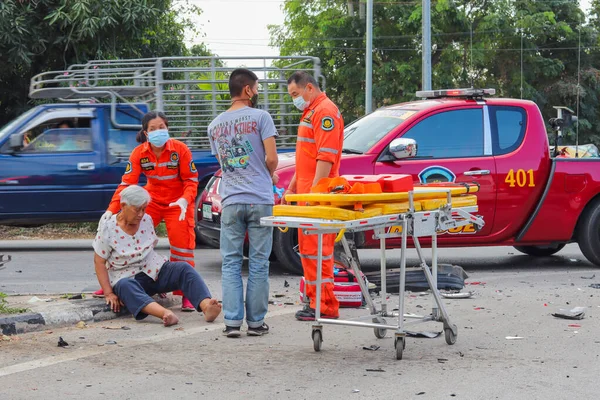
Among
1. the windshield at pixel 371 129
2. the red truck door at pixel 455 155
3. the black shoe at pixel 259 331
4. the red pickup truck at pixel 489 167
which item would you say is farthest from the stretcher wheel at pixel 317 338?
the windshield at pixel 371 129

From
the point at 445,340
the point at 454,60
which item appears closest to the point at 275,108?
the point at 445,340

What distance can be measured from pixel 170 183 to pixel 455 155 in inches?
134

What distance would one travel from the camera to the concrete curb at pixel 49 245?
13280mm

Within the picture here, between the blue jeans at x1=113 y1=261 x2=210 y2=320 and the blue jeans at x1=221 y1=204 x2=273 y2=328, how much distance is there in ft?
2.00

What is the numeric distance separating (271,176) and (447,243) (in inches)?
132

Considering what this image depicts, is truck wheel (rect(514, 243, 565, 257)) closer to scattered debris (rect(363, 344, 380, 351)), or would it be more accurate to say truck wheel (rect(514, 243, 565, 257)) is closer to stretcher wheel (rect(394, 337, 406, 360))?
scattered debris (rect(363, 344, 380, 351))

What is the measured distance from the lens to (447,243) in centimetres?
979

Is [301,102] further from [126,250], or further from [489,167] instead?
[489,167]

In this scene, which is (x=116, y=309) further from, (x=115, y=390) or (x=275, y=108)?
(x=275, y=108)

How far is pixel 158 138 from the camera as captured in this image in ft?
25.5

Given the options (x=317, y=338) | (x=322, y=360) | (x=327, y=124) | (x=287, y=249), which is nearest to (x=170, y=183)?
(x=327, y=124)

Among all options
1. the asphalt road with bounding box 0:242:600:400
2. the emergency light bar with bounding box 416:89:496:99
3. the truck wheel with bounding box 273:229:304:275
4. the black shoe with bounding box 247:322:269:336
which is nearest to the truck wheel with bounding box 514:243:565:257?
the emergency light bar with bounding box 416:89:496:99

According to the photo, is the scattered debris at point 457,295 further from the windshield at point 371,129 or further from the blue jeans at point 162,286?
the blue jeans at point 162,286

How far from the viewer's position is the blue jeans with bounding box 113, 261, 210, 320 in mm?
7227
